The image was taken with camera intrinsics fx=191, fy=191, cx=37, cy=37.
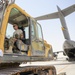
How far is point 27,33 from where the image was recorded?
5.61m

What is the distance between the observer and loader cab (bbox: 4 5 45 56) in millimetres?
5062

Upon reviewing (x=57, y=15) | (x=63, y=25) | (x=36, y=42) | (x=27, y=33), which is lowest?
(x=36, y=42)

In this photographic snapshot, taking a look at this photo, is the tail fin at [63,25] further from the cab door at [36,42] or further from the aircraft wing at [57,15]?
the cab door at [36,42]

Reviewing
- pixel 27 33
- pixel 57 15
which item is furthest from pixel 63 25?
pixel 27 33

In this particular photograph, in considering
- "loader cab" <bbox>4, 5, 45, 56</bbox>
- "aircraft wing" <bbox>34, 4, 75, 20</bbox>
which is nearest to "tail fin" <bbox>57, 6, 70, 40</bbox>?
"aircraft wing" <bbox>34, 4, 75, 20</bbox>

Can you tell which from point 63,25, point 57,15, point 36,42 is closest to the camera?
point 36,42

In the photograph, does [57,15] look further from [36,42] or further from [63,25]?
[36,42]

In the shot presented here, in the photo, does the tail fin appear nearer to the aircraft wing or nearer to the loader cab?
the aircraft wing

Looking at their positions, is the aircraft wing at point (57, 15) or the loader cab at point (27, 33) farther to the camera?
the aircraft wing at point (57, 15)

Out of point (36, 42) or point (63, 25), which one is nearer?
point (36, 42)

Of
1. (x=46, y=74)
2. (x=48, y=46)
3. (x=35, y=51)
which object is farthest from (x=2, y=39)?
(x=48, y=46)

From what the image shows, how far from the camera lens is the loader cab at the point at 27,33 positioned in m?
5.06

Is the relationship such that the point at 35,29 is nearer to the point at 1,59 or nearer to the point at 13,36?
the point at 13,36

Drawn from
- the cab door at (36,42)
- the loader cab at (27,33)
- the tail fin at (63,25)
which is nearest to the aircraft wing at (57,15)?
the tail fin at (63,25)
